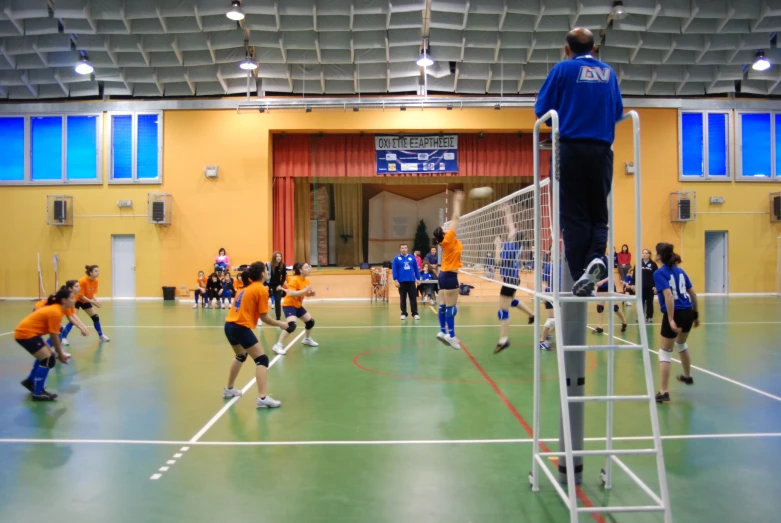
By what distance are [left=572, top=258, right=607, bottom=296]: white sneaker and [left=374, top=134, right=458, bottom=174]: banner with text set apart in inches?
744

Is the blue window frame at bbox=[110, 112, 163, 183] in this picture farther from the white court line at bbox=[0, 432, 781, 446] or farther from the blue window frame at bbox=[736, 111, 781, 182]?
the blue window frame at bbox=[736, 111, 781, 182]

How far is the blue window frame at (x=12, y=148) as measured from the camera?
2125 cm

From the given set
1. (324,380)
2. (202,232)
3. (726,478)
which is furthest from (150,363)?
(202,232)

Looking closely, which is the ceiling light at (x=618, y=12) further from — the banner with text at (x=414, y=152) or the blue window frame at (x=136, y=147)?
the blue window frame at (x=136, y=147)

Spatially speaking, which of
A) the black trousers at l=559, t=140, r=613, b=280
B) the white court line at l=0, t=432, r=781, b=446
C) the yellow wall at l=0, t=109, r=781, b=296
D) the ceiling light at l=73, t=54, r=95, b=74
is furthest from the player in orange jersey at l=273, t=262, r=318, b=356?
the ceiling light at l=73, t=54, r=95, b=74

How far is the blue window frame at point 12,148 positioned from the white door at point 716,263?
26.4 m

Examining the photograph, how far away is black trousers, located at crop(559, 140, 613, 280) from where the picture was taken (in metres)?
3.59

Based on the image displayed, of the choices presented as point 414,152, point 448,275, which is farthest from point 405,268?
point 414,152

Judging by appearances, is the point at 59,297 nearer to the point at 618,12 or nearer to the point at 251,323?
the point at 251,323

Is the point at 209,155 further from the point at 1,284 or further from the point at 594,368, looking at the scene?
the point at 594,368

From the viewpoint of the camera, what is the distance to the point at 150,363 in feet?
29.7

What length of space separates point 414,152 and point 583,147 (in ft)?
61.6

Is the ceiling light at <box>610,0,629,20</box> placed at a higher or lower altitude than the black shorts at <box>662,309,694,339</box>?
higher

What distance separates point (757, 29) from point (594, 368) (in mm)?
14712
